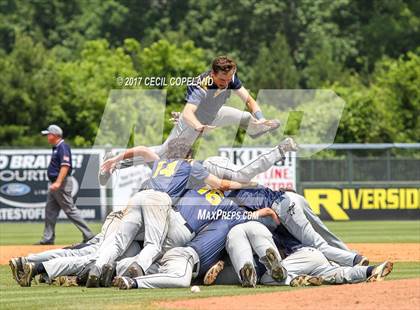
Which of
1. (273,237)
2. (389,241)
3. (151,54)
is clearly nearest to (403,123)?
(151,54)

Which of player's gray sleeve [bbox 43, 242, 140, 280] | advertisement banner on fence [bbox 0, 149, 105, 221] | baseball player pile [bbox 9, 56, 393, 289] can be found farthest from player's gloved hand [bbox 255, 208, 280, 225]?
advertisement banner on fence [bbox 0, 149, 105, 221]

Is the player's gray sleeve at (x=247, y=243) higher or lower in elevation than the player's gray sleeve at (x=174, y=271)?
higher

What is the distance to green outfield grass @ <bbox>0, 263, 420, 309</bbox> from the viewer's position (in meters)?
11.0

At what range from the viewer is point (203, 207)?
1368cm

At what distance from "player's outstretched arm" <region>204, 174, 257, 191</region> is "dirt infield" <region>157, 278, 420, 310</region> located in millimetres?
2430

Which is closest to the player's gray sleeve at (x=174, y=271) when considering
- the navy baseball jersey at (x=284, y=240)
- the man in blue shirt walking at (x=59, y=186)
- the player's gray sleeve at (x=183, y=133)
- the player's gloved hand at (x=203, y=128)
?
the navy baseball jersey at (x=284, y=240)

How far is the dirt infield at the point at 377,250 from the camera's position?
17502mm

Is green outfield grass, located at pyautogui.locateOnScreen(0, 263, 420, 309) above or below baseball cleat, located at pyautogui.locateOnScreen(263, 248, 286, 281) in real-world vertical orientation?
below

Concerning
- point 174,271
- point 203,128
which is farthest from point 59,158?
point 174,271

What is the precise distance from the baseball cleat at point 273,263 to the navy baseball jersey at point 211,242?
649 millimetres

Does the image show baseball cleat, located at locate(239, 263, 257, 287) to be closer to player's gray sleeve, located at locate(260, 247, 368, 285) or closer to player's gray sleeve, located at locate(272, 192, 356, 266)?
player's gray sleeve, located at locate(260, 247, 368, 285)

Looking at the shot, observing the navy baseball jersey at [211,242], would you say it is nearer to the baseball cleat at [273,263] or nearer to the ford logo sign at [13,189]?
the baseball cleat at [273,263]

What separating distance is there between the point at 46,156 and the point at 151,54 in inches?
496

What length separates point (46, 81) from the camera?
46656 millimetres
